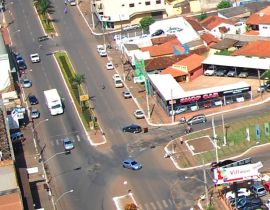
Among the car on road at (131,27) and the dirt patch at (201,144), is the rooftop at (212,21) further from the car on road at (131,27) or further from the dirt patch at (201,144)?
the dirt patch at (201,144)

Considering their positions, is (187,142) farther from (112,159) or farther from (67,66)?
(67,66)

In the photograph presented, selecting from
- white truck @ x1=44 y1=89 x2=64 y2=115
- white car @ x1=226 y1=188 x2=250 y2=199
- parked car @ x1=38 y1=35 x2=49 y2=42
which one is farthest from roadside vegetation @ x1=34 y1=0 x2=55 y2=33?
white car @ x1=226 y1=188 x2=250 y2=199

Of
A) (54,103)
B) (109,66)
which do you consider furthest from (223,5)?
(54,103)

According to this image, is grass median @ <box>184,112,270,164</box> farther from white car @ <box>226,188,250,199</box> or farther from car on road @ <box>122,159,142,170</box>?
white car @ <box>226,188,250,199</box>

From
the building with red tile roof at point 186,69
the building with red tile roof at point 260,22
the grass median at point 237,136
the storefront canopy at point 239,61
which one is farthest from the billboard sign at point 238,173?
the building with red tile roof at point 260,22

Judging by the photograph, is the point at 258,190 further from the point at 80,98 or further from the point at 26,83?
the point at 26,83

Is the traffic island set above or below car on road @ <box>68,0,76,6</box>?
below
